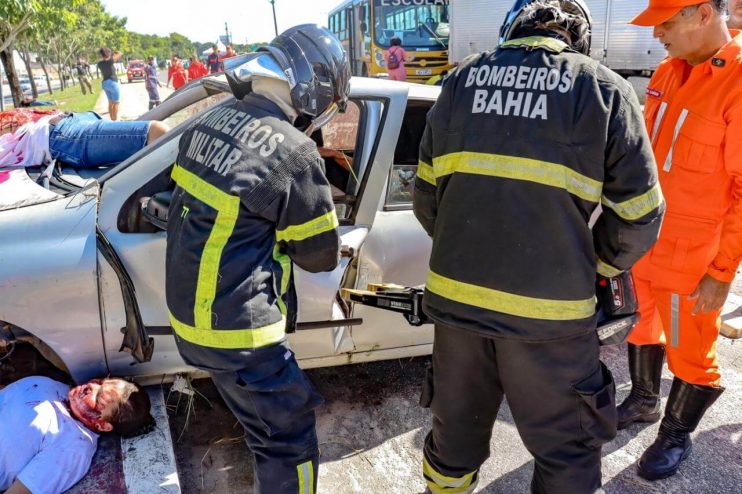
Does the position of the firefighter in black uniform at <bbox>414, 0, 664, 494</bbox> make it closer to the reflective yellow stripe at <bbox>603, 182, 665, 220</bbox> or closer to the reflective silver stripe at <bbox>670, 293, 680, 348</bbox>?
the reflective yellow stripe at <bbox>603, 182, 665, 220</bbox>

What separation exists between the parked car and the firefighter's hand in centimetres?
118

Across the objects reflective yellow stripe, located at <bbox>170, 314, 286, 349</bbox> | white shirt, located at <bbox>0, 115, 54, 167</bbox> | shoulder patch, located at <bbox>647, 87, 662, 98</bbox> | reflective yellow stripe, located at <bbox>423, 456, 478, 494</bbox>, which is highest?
shoulder patch, located at <bbox>647, 87, 662, 98</bbox>

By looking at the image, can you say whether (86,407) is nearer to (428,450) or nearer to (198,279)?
(198,279)

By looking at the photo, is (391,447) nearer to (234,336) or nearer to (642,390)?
(642,390)

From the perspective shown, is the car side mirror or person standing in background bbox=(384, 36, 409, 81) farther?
person standing in background bbox=(384, 36, 409, 81)

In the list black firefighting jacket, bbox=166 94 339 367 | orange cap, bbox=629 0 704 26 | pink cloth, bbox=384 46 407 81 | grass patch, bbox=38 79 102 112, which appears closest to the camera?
black firefighting jacket, bbox=166 94 339 367

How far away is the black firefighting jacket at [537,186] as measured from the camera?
5.01 feet

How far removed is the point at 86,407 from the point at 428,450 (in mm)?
1365

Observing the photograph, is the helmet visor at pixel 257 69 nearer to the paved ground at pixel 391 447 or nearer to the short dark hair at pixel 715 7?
the short dark hair at pixel 715 7

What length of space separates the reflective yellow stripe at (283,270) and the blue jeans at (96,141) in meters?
1.87

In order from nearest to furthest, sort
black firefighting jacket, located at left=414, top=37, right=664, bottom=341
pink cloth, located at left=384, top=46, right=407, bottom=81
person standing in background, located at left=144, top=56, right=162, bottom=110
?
black firefighting jacket, located at left=414, top=37, right=664, bottom=341
pink cloth, located at left=384, top=46, right=407, bottom=81
person standing in background, located at left=144, top=56, right=162, bottom=110

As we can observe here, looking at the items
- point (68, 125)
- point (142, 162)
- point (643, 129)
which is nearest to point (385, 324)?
point (142, 162)

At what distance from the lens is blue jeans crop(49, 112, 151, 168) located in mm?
3260

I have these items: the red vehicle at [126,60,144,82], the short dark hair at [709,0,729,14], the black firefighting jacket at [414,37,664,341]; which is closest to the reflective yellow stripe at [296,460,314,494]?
the black firefighting jacket at [414,37,664,341]
